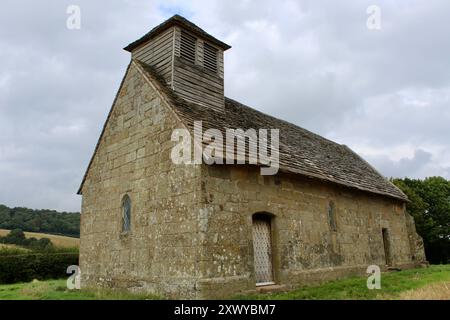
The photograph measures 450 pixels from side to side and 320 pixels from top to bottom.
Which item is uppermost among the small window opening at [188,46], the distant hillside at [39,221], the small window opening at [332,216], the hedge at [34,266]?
the small window opening at [188,46]

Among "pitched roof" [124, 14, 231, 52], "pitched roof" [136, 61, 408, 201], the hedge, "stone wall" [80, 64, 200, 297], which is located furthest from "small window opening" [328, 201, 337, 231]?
the hedge

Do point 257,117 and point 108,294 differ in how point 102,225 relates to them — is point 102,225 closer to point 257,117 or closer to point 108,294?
point 108,294

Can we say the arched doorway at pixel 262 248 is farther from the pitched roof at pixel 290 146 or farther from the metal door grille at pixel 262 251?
the pitched roof at pixel 290 146

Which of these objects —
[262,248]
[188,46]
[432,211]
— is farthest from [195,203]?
[432,211]

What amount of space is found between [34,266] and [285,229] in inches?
638

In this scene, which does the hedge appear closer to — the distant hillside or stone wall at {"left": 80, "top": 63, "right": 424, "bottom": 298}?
stone wall at {"left": 80, "top": 63, "right": 424, "bottom": 298}

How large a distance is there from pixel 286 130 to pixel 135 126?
26.2 feet

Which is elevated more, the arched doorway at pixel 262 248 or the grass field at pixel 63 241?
the grass field at pixel 63 241

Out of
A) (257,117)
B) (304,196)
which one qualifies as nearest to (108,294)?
(304,196)

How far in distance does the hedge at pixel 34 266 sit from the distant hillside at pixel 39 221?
1883cm

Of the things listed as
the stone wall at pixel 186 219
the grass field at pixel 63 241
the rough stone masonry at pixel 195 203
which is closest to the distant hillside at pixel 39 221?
the grass field at pixel 63 241

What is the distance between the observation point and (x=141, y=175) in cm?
1106

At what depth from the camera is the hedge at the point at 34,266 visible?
19.9 m

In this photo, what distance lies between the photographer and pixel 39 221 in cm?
4131
